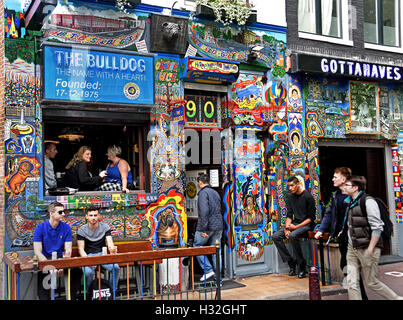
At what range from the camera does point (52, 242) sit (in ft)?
20.8

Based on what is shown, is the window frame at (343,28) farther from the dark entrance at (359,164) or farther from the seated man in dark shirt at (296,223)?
the seated man in dark shirt at (296,223)

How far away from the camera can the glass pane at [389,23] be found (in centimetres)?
1177

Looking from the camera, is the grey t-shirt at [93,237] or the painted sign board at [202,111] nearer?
the grey t-shirt at [93,237]

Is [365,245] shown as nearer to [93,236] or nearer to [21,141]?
[93,236]

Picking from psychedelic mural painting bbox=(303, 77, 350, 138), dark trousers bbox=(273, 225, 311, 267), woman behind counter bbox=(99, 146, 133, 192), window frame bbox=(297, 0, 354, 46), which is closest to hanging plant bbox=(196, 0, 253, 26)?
psychedelic mural painting bbox=(303, 77, 350, 138)

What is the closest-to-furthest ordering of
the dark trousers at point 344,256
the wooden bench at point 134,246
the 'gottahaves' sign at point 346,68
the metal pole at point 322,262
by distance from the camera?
the dark trousers at point 344,256 < the wooden bench at point 134,246 < the metal pole at point 322,262 < the 'gottahaves' sign at point 346,68

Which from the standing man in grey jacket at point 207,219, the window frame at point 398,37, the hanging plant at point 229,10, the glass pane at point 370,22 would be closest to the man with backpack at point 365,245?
the standing man in grey jacket at point 207,219

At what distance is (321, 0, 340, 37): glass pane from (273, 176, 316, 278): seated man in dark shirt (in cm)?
420

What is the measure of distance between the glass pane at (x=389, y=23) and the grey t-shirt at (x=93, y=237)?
29.4 ft

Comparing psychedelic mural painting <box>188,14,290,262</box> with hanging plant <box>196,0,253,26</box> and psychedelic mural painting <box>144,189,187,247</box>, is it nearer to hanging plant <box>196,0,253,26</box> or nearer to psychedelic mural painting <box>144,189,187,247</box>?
hanging plant <box>196,0,253,26</box>

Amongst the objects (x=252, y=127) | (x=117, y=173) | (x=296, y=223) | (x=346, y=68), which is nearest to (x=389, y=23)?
(x=346, y=68)

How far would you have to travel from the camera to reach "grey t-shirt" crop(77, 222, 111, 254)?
670cm
